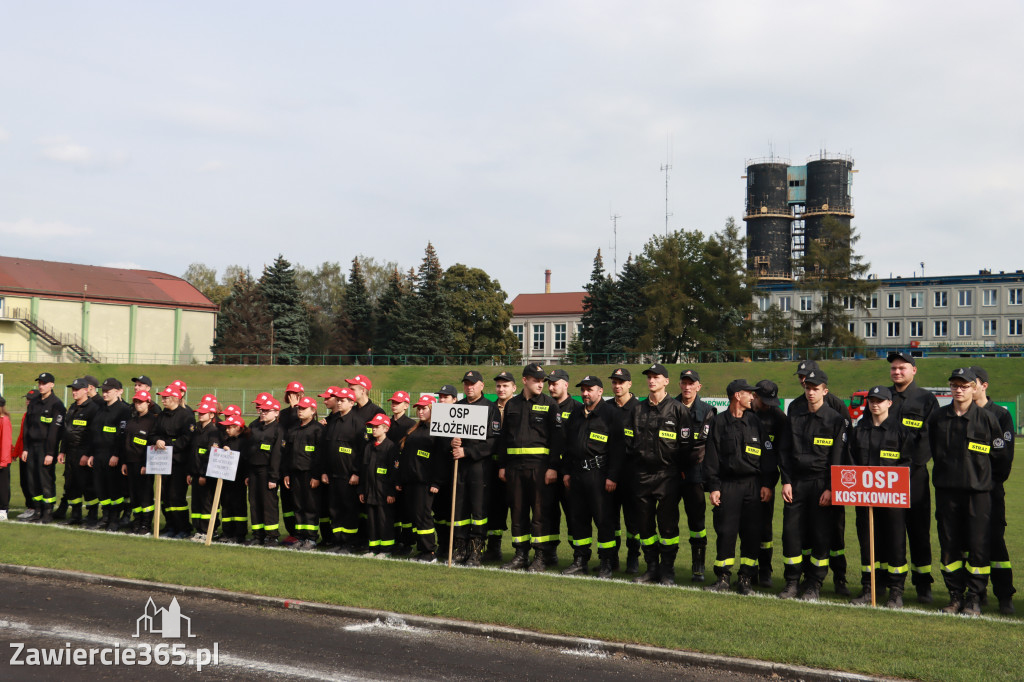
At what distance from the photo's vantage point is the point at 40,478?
14.1m

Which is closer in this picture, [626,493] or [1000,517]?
[1000,517]

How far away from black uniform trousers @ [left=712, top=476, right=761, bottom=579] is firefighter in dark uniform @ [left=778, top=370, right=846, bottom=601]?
33 cm

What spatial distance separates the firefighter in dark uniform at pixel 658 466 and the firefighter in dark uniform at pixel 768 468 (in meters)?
0.87

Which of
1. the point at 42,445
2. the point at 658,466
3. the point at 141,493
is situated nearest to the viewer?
the point at 658,466

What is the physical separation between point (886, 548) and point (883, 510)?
1.22ft

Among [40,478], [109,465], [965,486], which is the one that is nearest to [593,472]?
[965,486]

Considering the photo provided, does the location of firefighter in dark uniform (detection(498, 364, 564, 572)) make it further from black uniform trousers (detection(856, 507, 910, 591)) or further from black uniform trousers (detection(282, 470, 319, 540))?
black uniform trousers (detection(856, 507, 910, 591))

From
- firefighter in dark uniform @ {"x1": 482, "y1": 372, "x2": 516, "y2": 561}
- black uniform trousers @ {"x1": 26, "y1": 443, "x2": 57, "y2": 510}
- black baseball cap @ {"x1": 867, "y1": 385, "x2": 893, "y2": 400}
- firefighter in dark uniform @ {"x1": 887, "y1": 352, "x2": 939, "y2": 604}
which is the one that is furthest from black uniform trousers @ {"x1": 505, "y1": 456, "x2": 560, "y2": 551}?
black uniform trousers @ {"x1": 26, "y1": 443, "x2": 57, "y2": 510}

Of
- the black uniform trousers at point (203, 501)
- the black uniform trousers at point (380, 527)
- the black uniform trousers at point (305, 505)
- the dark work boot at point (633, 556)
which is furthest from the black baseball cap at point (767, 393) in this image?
the black uniform trousers at point (203, 501)

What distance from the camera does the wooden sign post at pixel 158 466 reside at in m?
12.4

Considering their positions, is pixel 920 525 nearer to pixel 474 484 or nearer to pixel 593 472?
pixel 593 472

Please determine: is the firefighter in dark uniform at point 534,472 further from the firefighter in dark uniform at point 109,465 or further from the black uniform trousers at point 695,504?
the firefighter in dark uniform at point 109,465

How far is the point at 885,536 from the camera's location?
8.87m

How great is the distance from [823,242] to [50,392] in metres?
67.4
